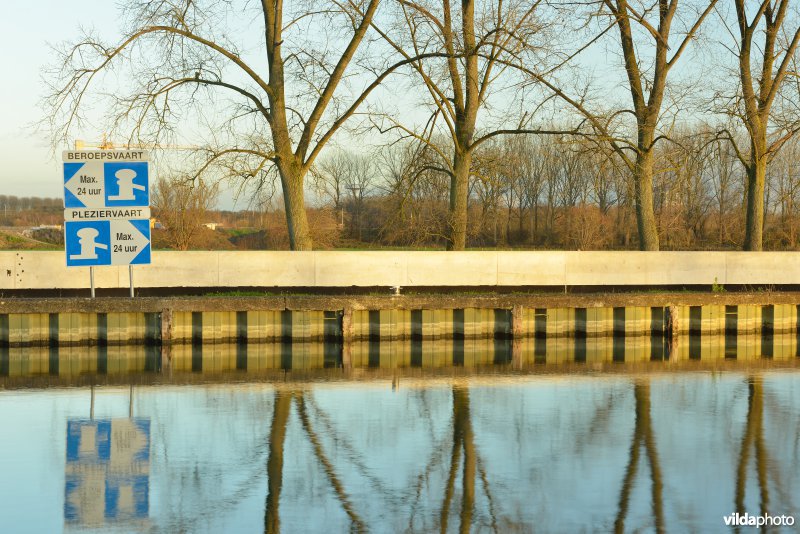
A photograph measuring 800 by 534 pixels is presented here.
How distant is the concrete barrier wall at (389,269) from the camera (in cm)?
2277

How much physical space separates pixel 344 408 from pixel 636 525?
227 inches

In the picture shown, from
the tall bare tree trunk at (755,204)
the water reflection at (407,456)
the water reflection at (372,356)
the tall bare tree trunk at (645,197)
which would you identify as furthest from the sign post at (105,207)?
the tall bare tree trunk at (755,204)

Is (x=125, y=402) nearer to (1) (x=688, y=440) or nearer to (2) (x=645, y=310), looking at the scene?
(1) (x=688, y=440)

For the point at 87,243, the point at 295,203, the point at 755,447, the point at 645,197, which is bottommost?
the point at 755,447

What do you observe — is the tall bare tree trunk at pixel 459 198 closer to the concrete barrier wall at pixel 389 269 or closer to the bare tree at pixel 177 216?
the concrete barrier wall at pixel 389 269

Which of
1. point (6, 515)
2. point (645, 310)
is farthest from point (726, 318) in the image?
point (6, 515)

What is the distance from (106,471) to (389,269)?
14.4 metres

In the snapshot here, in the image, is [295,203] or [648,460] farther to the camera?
[295,203]

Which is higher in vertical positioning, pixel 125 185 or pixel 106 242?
pixel 125 185

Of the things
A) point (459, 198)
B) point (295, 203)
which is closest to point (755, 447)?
point (295, 203)

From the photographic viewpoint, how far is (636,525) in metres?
7.81

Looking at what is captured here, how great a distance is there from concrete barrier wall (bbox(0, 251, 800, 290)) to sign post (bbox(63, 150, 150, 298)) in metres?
2.52

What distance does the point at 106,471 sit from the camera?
9680 millimetres

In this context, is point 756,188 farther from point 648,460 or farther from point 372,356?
point 648,460
